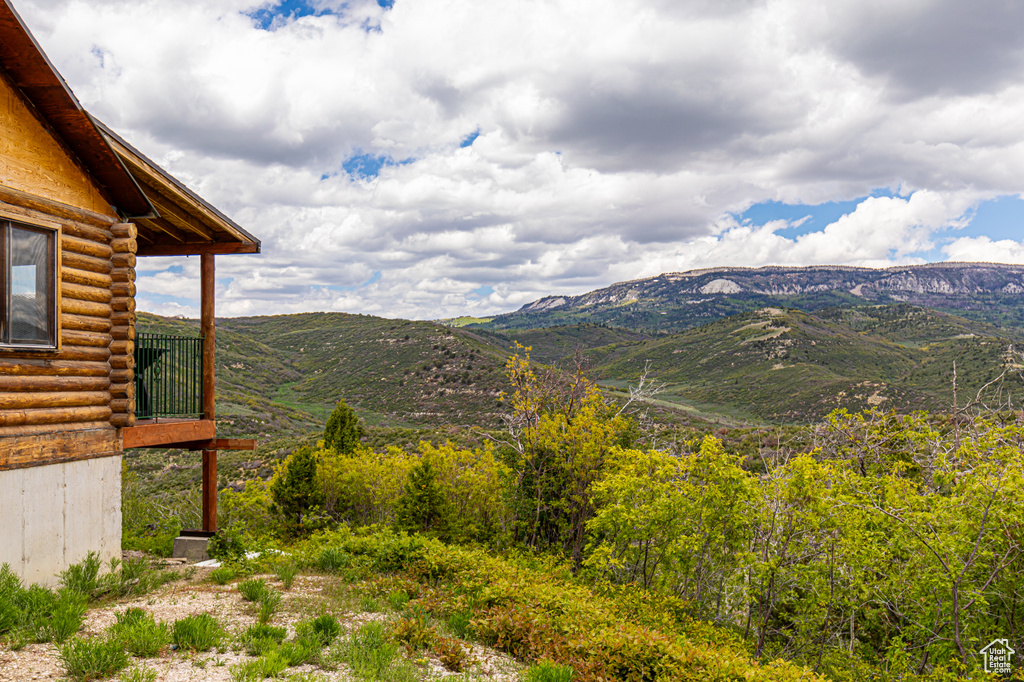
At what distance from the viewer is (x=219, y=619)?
6.43m

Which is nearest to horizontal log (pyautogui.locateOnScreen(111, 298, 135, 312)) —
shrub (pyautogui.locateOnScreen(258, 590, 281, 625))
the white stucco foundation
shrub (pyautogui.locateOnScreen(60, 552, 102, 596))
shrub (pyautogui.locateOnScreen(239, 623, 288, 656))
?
the white stucco foundation

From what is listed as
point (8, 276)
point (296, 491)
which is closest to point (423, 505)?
point (296, 491)

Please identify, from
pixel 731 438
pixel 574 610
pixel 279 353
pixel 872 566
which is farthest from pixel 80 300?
pixel 279 353

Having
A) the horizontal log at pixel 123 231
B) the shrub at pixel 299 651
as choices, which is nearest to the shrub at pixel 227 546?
the shrub at pixel 299 651

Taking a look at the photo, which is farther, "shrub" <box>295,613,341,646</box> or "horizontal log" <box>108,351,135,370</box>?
"horizontal log" <box>108,351,135,370</box>

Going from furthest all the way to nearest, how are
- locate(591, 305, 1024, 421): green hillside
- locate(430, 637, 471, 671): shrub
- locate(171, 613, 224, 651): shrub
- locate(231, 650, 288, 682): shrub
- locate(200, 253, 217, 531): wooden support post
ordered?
locate(591, 305, 1024, 421): green hillside < locate(200, 253, 217, 531): wooden support post < locate(430, 637, 471, 671): shrub < locate(171, 613, 224, 651): shrub < locate(231, 650, 288, 682): shrub

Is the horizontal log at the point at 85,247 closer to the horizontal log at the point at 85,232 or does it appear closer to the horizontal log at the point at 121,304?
the horizontal log at the point at 85,232

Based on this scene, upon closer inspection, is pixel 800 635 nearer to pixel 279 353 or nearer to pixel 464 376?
pixel 464 376

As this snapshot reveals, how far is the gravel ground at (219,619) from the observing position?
482 cm

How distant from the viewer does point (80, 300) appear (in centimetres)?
766

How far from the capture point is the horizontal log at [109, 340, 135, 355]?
8.09m

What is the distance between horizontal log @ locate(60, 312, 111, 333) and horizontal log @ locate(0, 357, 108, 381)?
44 cm

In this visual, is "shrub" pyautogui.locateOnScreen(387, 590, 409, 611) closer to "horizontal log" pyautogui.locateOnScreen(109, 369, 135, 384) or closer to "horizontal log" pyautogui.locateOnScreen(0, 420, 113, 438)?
"horizontal log" pyautogui.locateOnScreen(0, 420, 113, 438)

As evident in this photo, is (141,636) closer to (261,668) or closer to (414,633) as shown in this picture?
(261,668)
